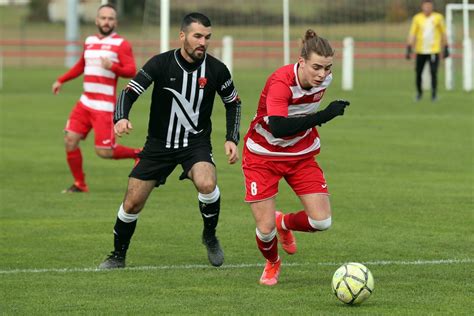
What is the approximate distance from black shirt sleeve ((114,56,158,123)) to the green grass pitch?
47.9 inches

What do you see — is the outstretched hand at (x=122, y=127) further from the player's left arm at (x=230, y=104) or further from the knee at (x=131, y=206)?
the player's left arm at (x=230, y=104)

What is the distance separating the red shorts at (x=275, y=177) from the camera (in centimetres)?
941

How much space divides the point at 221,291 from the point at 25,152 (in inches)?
469

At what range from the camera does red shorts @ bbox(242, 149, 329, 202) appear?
941 centimetres

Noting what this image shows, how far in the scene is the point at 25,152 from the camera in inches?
803

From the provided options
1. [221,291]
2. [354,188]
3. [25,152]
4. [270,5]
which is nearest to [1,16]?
[270,5]

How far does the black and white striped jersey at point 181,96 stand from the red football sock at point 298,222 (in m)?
0.72

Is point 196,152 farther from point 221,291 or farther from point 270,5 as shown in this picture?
point 270,5

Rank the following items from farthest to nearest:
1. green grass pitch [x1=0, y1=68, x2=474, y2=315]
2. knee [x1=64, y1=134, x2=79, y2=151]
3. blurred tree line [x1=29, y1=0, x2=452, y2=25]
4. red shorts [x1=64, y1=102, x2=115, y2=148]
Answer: blurred tree line [x1=29, y1=0, x2=452, y2=25], knee [x1=64, y1=134, x2=79, y2=151], red shorts [x1=64, y1=102, x2=115, y2=148], green grass pitch [x1=0, y1=68, x2=474, y2=315]

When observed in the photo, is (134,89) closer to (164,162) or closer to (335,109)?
(164,162)

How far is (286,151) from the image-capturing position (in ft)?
31.1

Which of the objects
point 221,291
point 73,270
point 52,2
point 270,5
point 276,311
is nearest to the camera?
point 276,311

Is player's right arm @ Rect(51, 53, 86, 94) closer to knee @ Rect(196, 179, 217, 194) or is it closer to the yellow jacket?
knee @ Rect(196, 179, 217, 194)

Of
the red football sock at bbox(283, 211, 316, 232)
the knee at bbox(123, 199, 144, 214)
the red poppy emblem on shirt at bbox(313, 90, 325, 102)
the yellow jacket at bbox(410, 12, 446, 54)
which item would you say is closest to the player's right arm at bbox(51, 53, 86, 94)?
the knee at bbox(123, 199, 144, 214)
